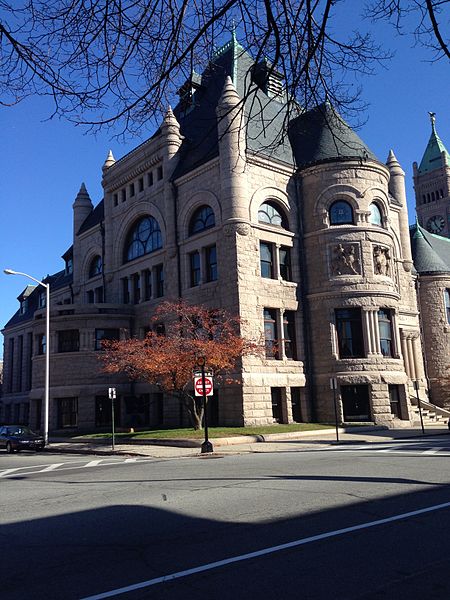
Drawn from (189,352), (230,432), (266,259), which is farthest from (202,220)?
(230,432)

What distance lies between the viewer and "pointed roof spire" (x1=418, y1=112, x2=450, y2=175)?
9644 centimetres

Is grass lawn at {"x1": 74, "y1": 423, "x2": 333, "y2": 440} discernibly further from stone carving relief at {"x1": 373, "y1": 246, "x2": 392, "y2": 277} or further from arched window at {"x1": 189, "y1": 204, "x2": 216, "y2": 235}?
arched window at {"x1": 189, "y1": 204, "x2": 216, "y2": 235}

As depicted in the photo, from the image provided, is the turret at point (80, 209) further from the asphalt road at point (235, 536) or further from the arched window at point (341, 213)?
the asphalt road at point (235, 536)

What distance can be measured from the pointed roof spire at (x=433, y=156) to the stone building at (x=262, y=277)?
66.5 meters

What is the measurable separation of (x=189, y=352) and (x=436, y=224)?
81138 millimetres

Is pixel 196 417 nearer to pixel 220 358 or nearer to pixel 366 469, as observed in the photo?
pixel 220 358

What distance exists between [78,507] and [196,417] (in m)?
18.8

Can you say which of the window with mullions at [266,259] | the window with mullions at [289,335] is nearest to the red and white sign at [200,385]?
the window with mullions at [289,335]

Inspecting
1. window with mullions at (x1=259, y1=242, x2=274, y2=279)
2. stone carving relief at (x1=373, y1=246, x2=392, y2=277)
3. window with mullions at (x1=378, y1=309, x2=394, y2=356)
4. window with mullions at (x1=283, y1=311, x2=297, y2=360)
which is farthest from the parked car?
stone carving relief at (x1=373, y1=246, x2=392, y2=277)

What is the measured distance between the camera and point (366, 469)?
13352 millimetres

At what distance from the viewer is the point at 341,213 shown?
113 feet

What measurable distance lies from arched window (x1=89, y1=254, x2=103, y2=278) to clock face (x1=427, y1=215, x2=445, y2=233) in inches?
2708

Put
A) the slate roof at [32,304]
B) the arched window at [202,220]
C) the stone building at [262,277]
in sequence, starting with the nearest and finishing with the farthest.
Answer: the stone building at [262,277]
the arched window at [202,220]
the slate roof at [32,304]

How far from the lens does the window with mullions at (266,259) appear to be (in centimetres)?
3325
